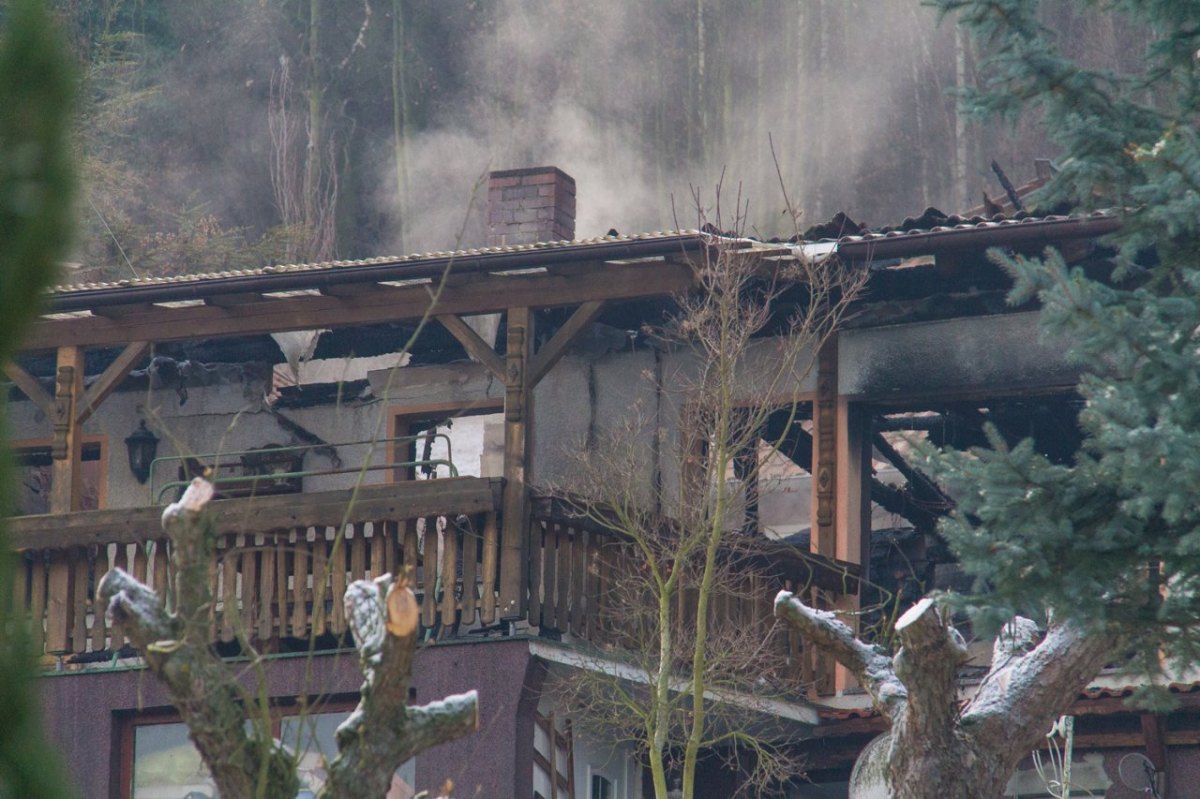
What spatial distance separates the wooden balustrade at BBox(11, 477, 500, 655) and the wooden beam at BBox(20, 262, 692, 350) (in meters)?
1.40

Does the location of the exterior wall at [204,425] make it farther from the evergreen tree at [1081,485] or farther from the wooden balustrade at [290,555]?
the evergreen tree at [1081,485]

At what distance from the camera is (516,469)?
11422 mm

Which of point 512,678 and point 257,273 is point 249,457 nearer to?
point 257,273

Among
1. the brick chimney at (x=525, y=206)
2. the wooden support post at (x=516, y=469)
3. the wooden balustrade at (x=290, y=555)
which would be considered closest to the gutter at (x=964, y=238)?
the wooden support post at (x=516, y=469)

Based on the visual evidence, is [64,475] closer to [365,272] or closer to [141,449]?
[141,449]

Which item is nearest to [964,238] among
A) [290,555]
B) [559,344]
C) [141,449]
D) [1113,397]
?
[559,344]

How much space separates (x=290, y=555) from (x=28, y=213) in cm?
1041

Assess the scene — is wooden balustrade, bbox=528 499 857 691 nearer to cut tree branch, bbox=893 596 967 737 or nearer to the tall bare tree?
the tall bare tree

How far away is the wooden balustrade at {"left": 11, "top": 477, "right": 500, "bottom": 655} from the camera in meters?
11.2

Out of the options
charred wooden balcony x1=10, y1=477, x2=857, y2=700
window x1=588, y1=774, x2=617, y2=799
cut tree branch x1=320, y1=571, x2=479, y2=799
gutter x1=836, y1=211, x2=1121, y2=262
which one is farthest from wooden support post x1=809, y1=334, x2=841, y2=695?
cut tree branch x1=320, y1=571, x2=479, y2=799

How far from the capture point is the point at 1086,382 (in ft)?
23.4

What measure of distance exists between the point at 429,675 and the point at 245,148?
28446 mm

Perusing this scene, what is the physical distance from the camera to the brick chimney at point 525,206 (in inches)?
612

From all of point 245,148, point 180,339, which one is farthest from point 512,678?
point 245,148
